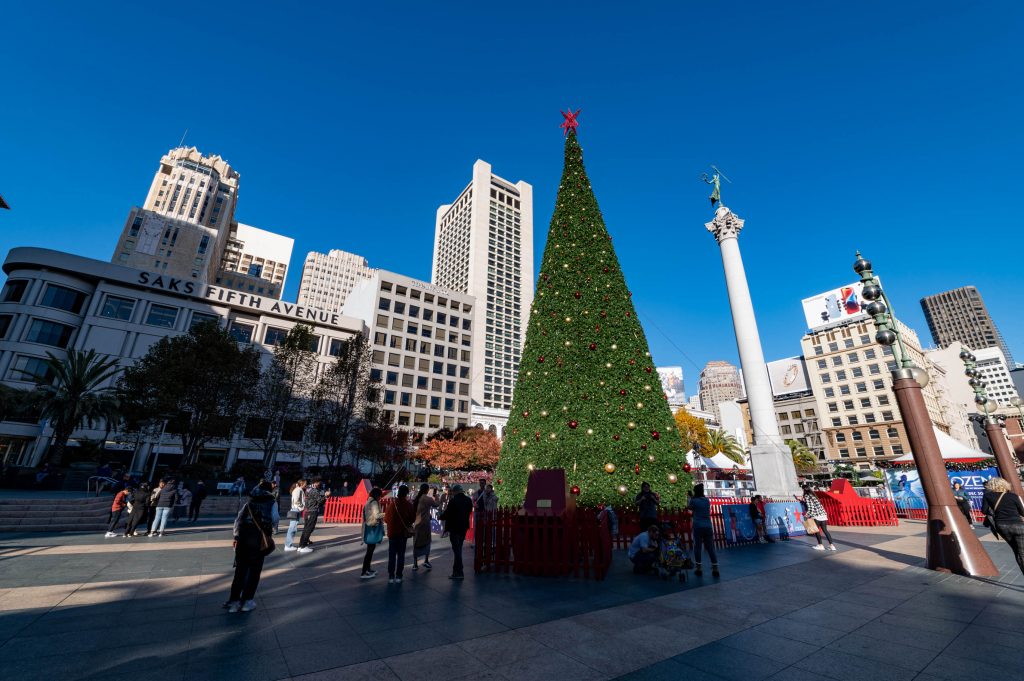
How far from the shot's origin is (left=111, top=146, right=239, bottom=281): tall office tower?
Answer: 80.8 metres

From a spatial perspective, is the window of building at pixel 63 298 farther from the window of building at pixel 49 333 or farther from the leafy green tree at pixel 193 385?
the leafy green tree at pixel 193 385

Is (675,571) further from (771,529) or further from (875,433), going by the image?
(875,433)

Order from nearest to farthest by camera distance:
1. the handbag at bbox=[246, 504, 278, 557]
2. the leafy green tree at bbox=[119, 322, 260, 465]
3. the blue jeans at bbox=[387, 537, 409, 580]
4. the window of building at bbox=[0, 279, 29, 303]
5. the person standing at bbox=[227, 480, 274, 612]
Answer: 1. the person standing at bbox=[227, 480, 274, 612]
2. the handbag at bbox=[246, 504, 278, 557]
3. the blue jeans at bbox=[387, 537, 409, 580]
4. the leafy green tree at bbox=[119, 322, 260, 465]
5. the window of building at bbox=[0, 279, 29, 303]

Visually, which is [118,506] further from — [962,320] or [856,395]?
[962,320]

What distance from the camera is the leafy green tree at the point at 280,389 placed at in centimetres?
→ 3497

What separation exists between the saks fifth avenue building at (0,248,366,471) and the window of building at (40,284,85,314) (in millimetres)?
68

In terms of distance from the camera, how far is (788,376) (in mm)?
86438

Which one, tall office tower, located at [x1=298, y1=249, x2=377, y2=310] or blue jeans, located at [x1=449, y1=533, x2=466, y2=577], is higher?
tall office tower, located at [x1=298, y1=249, x2=377, y2=310]

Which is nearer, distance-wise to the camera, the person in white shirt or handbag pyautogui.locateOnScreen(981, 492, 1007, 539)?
handbag pyautogui.locateOnScreen(981, 492, 1007, 539)

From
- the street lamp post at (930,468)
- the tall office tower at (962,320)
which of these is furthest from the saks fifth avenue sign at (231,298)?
the tall office tower at (962,320)

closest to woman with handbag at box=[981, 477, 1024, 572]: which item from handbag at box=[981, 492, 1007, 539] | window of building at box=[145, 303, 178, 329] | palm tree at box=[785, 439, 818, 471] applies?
handbag at box=[981, 492, 1007, 539]

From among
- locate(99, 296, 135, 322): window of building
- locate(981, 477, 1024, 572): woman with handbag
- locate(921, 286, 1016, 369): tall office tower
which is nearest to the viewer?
locate(981, 477, 1024, 572): woman with handbag

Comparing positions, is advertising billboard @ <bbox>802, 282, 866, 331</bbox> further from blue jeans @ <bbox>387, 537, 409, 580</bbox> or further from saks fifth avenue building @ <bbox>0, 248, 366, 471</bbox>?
saks fifth avenue building @ <bbox>0, 248, 366, 471</bbox>

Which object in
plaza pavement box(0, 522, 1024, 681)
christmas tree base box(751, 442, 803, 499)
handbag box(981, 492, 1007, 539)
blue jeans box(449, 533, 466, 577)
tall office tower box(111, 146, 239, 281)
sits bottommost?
plaza pavement box(0, 522, 1024, 681)
